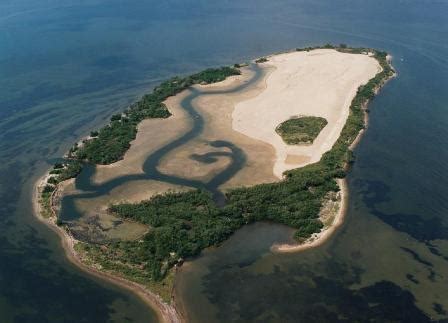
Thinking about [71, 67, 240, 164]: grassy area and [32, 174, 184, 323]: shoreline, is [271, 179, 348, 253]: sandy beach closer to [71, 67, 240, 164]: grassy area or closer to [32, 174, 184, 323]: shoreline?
[32, 174, 184, 323]: shoreline

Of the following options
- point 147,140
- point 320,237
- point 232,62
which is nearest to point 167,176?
point 147,140

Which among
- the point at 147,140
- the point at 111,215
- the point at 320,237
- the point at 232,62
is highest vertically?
the point at 232,62

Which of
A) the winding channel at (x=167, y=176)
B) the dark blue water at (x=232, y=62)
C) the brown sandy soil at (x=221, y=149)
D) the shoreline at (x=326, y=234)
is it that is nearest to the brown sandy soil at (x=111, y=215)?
the winding channel at (x=167, y=176)

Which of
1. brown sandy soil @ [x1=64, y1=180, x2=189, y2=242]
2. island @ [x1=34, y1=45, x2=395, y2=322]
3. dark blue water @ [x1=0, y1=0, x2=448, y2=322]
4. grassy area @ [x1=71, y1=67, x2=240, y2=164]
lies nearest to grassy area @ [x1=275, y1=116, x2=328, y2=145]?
island @ [x1=34, y1=45, x2=395, y2=322]

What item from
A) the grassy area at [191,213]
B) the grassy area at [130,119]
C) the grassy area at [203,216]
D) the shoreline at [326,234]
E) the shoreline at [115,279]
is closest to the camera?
the shoreline at [115,279]

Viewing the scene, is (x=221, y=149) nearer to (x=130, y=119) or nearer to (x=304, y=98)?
(x=130, y=119)

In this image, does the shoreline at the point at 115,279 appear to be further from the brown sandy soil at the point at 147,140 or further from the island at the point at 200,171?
the brown sandy soil at the point at 147,140
